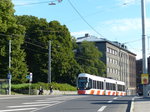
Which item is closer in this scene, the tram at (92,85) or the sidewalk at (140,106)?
the sidewalk at (140,106)

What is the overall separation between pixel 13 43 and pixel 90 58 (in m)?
37.8

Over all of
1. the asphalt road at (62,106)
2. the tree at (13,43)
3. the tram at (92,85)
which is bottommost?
the asphalt road at (62,106)

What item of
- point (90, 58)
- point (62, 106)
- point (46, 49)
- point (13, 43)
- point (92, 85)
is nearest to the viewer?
point (62, 106)

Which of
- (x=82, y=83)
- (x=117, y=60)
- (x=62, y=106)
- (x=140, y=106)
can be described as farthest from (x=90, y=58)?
(x=140, y=106)

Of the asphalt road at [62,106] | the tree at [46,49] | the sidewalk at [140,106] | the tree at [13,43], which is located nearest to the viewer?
the sidewalk at [140,106]

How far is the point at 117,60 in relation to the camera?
124625 millimetres

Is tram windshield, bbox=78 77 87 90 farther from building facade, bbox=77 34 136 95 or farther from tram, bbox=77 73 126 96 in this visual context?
building facade, bbox=77 34 136 95

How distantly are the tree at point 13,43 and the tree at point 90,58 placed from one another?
33161 mm

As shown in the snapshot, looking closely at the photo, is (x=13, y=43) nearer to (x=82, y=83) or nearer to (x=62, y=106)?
(x=82, y=83)

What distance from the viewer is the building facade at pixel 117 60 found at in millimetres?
111750

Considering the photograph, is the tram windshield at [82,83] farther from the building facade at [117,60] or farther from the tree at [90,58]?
the building facade at [117,60]

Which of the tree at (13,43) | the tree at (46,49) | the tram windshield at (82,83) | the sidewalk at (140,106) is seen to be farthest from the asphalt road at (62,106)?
the tree at (46,49)

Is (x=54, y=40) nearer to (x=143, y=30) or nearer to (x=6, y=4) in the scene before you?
(x=6, y=4)

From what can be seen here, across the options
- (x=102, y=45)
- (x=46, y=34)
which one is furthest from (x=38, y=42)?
(x=102, y=45)
